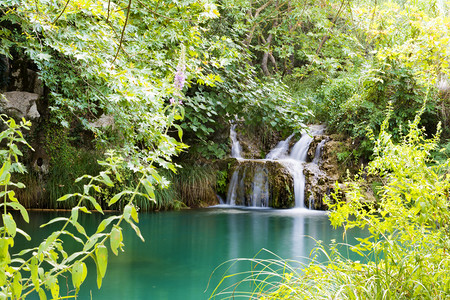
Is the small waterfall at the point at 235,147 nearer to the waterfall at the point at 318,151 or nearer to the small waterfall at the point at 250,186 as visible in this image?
the small waterfall at the point at 250,186

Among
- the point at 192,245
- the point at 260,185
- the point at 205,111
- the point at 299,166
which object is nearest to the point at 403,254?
the point at 192,245

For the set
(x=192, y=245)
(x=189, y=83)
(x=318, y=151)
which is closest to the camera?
(x=189, y=83)

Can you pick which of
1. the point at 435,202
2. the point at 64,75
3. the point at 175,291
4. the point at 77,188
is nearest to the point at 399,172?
the point at 435,202

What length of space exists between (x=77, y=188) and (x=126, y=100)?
16.1ft

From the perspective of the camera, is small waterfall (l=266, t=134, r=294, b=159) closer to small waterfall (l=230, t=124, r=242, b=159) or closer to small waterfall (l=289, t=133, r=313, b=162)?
small waterfall (l=289, t=133, r=313, b=162)

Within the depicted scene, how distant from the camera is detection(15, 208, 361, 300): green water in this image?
4316 millimetres

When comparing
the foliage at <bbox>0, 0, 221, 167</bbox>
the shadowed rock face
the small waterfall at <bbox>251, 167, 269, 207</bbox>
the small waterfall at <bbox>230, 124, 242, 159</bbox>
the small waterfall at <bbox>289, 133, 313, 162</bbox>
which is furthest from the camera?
the small waterfall at <bbox>230, 124, 242, 159</bbox>

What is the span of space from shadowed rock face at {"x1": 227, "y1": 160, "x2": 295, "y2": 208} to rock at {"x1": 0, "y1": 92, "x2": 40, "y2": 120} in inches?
197

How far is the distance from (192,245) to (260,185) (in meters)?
4.64

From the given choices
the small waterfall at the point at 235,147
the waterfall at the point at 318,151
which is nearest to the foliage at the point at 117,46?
the waterfall at the point at 318,151

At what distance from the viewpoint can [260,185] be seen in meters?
10.8

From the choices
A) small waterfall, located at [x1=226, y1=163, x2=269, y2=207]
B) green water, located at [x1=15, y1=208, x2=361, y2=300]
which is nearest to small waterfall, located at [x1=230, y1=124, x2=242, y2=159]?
small waterfall, located at [x1=226, y1=163, x2=269, y2=207]

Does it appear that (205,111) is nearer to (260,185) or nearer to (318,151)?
(260,185)

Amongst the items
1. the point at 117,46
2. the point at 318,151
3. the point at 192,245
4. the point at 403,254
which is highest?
the point at 117,46
